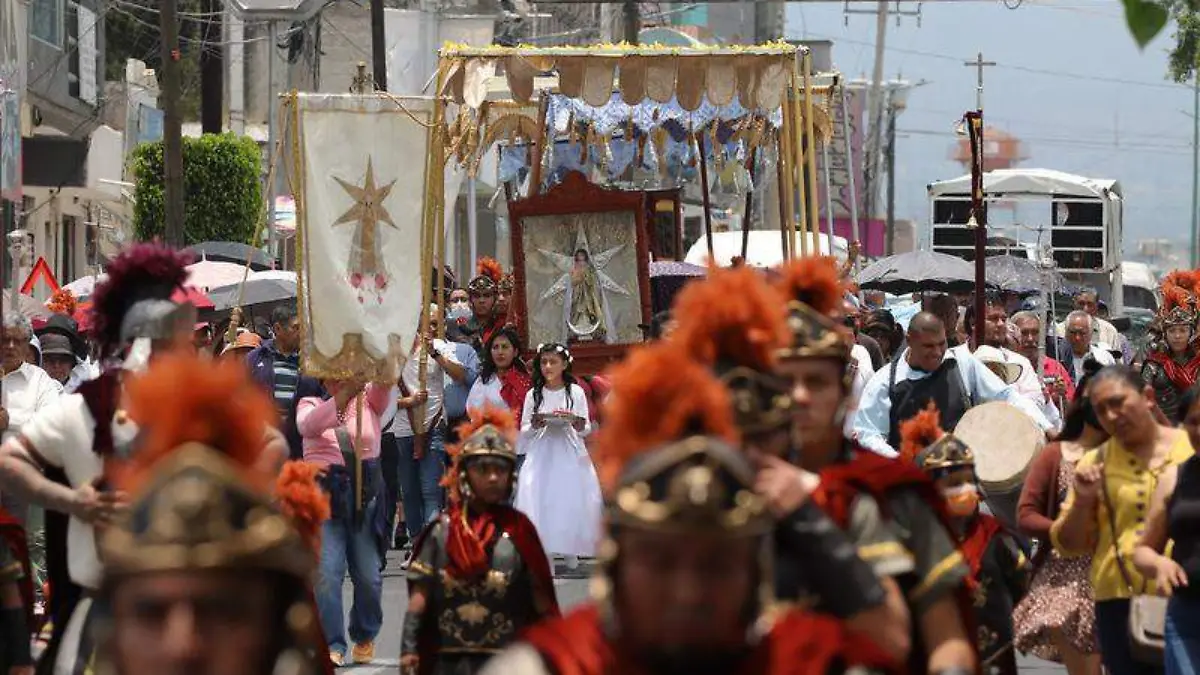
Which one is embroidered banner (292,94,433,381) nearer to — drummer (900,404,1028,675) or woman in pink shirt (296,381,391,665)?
woman in pink shirt (296,381,391,665)

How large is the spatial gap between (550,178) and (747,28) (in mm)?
93577

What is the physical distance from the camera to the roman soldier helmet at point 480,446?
9.98 m

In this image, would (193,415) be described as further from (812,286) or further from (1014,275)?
(1014,275)

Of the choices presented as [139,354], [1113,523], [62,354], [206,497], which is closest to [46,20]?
[62,354]

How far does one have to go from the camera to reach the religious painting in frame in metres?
19.9

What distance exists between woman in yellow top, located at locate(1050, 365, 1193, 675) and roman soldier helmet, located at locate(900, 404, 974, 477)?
0.44 m

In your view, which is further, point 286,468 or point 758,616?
point 286,468

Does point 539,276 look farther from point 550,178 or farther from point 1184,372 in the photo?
point 1184,372

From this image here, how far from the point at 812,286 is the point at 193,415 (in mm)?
2058

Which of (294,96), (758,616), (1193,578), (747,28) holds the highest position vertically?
(747,28)

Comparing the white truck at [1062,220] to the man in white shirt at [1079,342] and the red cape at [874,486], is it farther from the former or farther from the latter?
the red cape at [874,486]

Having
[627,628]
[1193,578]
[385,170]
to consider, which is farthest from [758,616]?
[385,170]

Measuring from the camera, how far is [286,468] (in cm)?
785

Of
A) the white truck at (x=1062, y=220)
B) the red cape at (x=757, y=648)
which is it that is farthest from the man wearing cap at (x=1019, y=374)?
the white truck at (x=1062, y=220)
